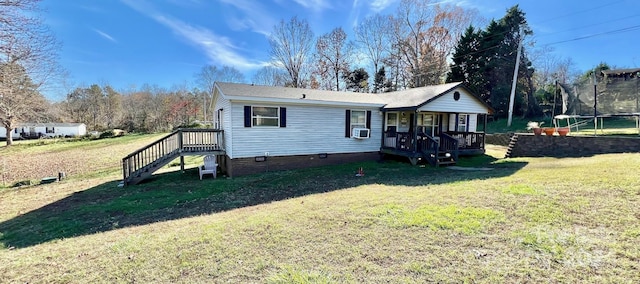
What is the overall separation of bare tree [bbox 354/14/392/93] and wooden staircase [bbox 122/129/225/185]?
24763mm

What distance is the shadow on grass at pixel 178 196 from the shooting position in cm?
584

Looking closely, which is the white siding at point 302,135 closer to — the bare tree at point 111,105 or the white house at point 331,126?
the white house at point 331,126

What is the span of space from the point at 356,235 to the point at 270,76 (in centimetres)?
3717

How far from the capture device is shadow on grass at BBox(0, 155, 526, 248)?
5844mm

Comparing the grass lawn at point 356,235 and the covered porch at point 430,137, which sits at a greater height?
the covered porch at point 430,137

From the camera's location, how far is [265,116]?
10789 millimetres

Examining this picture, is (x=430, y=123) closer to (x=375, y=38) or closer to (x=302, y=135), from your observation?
(x=302, y=135)

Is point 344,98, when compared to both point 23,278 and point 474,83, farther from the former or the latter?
point 474,83

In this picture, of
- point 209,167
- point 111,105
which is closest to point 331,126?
point 209,167

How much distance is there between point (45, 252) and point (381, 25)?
33.3 meters

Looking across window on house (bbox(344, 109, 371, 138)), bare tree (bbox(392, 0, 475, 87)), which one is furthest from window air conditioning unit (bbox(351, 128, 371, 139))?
bare tree (bbox(392, 0, 475, 87))

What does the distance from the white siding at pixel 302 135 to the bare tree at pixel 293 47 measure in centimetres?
2249

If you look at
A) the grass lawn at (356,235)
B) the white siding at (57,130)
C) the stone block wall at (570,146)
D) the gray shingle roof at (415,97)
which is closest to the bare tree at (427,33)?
the gray shingle roof at (415,97)

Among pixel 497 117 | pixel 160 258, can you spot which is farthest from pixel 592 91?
pixel 160 258
